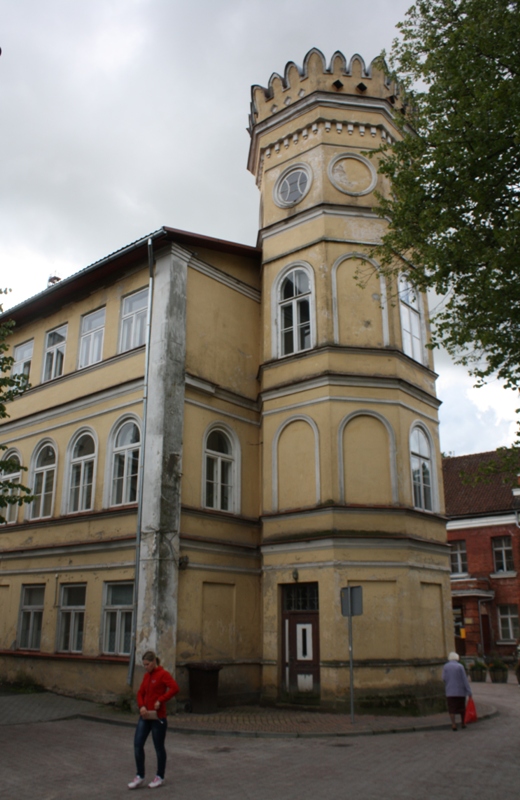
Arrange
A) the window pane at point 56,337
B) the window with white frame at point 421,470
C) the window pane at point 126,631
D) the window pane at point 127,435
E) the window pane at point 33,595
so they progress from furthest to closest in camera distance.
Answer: the window pane at point 56,337
the window pane at point 33,595
the window with white frame at point 421,470
the window pane at point 127,435
the window pane at point 126,631

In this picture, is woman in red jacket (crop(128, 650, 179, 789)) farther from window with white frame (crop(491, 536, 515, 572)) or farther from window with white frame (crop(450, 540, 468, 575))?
window with white frame (crop(450, 540, 468, 575))

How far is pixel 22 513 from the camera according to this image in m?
20.1

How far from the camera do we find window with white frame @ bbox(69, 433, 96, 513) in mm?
18219

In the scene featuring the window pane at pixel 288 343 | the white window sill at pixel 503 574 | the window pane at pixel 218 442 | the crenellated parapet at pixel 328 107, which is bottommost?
the white window sill at pixel 503 574

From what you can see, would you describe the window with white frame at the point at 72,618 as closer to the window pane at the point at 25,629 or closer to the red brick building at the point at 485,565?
the window pane at the point at 25,629

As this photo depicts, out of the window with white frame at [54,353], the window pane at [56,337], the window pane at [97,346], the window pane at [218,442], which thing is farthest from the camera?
the window pane at [56,337]

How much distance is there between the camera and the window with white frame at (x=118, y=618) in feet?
52.3

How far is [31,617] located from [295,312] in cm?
1088

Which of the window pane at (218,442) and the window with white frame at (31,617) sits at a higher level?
the window pane at (218,442)

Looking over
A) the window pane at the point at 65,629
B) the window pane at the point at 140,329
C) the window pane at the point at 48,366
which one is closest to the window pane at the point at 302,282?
the window pane at the point at 140,329

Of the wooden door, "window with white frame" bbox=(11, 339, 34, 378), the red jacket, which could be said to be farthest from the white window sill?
the red jacket

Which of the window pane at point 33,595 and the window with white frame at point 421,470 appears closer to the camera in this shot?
the window with white frame at point 421,470

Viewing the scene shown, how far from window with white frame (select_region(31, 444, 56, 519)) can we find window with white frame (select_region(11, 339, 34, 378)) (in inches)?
127

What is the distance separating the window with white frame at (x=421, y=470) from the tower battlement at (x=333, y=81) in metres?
9.83
